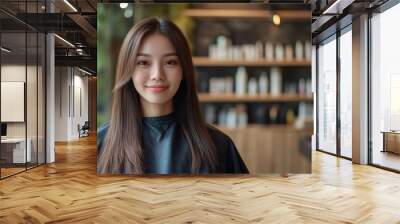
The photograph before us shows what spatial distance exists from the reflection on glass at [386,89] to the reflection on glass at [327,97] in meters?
2.06

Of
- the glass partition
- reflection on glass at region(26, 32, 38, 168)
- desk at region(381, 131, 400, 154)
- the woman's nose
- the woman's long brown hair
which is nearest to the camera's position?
the woman's nose

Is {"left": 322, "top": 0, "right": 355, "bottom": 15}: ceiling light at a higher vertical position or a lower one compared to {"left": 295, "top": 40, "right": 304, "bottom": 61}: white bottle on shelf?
higher

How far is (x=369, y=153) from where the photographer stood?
8117 millimetres

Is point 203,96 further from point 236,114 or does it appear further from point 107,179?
point 107,179

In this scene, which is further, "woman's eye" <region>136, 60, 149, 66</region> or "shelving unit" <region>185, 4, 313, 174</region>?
"shelving unit" <region>185, 4, 313, 174</region>

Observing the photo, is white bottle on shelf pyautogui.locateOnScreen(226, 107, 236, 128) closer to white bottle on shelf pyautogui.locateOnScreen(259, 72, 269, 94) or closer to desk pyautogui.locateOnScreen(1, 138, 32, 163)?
white bottle on shelf pyautogui.locateOnScreen(259, 72, 269, 94)

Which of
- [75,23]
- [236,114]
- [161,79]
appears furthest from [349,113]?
[75,23]

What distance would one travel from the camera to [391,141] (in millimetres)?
7219

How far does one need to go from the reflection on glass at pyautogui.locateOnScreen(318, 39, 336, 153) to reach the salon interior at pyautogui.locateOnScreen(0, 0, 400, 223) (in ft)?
3.50

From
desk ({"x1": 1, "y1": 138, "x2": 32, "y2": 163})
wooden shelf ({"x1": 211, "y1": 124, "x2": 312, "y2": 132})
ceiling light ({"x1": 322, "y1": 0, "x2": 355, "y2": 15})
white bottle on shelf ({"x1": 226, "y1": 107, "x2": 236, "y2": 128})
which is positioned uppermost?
→ ceiling light ({"x1": 322, "y1": 0, "x2": 355, "y2": 15})

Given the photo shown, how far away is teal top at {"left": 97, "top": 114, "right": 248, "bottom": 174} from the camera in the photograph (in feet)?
19.7

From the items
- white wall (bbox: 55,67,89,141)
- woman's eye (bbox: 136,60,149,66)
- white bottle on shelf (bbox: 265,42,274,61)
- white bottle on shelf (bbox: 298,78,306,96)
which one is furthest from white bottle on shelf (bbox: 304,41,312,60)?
white wall (bbox: 55,67,89,141)

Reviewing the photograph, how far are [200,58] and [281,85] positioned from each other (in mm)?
1315

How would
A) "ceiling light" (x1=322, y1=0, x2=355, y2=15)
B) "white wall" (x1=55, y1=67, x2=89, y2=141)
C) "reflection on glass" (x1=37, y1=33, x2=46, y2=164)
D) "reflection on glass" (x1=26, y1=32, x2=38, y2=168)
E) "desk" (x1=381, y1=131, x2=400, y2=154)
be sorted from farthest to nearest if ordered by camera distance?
"white wall" (x1=55, y1=67, x2=89, y2=141)
"reflection on glass" (x1=37, y1=33, x2=46, y2=164)
"reflection on glass" (x1=26, y1=32, x2=38, y2=168)
"desk" (x1=381, y1=131, x2=400, y2=154)
"ceiling light" (x1=322, y1=0, x2=355, y2=15)
